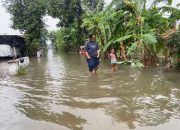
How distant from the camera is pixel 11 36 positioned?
24.8 m

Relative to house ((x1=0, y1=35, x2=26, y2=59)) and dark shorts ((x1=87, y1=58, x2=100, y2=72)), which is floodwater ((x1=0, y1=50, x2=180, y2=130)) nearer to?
dark shorts ((x1=87, y1=58, x2=100, y2=72))

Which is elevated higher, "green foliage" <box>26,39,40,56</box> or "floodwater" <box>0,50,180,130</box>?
"green foliage" <box>26,39,40,56</box>

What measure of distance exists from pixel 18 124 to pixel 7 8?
36.7m

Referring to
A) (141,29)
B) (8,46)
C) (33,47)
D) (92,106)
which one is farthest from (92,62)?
(33,47)

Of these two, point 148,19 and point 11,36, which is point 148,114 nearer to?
point 148,19

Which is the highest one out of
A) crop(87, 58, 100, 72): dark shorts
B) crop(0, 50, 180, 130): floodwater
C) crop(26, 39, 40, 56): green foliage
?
crop(26, 39, 40, 56): green foliage

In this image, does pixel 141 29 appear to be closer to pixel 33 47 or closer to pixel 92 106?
pixel 92 106

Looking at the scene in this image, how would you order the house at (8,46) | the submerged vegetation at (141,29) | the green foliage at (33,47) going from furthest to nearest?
the green foliage at (33,47) → the house at (8,46) → the submerged vegetation at (141,29)

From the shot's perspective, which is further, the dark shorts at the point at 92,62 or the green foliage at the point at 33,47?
the green foliage at the point at 33,47

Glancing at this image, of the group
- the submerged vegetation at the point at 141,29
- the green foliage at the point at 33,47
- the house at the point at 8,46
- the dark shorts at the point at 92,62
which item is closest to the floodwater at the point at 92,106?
the dark shorts at the point at 92,62

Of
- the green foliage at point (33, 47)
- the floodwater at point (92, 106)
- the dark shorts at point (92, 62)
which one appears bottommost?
the floodwater at point (92, 106)

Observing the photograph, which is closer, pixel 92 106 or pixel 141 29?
pixel 92 106

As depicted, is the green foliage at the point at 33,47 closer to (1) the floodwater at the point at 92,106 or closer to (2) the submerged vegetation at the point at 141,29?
(2) the submerged vegetation at the point at 141,29

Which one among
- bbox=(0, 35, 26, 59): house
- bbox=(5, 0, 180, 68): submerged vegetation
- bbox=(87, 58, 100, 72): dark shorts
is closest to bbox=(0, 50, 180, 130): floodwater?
bbox=(87, 58, 100, 72): dark shorts
